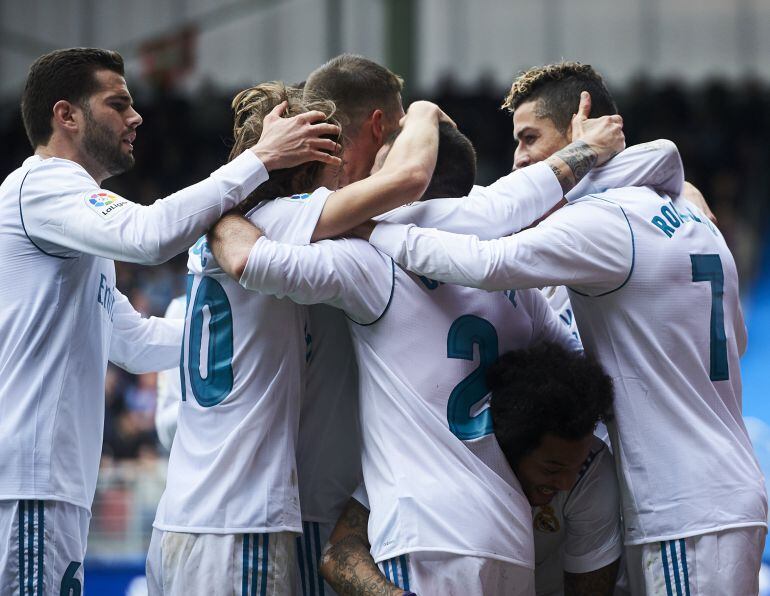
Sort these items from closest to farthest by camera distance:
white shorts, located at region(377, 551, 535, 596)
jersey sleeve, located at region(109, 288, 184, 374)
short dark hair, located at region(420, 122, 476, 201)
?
white shorts, located at region(377, 551, 535, 596), short dark hair, located at region(420, 122, 476, 201), jersey sleeve, located at region(109, 288, 184, 374)

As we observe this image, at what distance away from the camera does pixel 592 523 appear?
3.84 meters

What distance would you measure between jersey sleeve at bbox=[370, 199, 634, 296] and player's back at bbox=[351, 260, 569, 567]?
140 millimetres

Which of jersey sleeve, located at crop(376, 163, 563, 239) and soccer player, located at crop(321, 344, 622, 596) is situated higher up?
jersey sleeve, located at crop(376, 163, 563, 239)

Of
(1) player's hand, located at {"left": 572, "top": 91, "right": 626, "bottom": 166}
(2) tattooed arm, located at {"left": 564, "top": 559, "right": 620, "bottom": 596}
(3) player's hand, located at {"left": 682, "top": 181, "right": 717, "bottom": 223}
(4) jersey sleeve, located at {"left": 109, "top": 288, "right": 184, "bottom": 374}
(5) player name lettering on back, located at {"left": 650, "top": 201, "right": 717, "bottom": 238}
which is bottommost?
(2) tattooed arm, located at {"left": 564, "top": 559, "right": 620, "bottom": 596}

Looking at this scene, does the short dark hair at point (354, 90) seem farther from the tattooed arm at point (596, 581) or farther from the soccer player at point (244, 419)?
the tattooed arm at point (596, 581)

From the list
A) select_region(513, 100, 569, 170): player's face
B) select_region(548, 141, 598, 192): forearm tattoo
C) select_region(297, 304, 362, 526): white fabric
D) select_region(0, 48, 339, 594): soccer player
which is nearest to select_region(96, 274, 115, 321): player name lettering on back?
select_region(0, 48, 339, 594): soccer player

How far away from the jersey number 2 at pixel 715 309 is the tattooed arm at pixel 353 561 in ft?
4.25

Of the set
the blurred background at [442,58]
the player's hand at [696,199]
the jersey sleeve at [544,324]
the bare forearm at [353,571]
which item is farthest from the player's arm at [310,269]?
the blurred background at [442,58]

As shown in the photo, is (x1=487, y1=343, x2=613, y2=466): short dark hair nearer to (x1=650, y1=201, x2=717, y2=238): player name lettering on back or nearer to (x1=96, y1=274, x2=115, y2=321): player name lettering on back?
(x1=650, y1=201, x2=717, y2=238): player name lettering on back

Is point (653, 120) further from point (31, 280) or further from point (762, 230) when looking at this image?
point (31, 280)

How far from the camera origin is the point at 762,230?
48.7 feet

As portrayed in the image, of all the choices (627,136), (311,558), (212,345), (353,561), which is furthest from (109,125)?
(627,136)

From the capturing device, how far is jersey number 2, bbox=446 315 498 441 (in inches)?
142

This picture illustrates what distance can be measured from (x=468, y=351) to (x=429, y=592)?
2.61 feet
